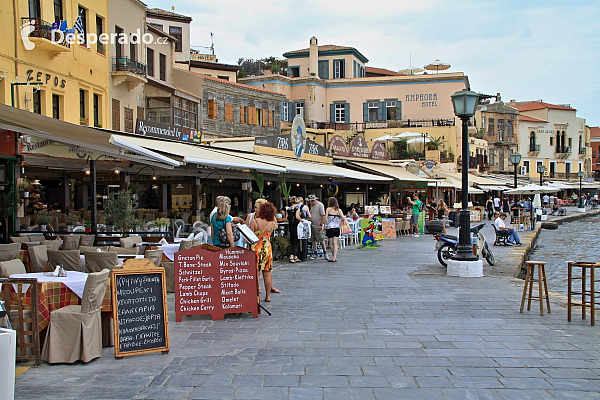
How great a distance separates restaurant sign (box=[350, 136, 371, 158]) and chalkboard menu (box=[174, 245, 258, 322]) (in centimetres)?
1833

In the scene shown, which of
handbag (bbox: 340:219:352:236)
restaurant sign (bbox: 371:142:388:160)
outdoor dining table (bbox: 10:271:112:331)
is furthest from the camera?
restaurant sign (bbox: 371:142:388:160)

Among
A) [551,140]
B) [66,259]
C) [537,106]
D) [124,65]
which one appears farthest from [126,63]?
[537,106]

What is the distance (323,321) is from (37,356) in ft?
10.8

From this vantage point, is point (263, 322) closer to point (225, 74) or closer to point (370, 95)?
point (225, 74)

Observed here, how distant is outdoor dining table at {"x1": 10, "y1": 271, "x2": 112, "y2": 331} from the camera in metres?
5.22

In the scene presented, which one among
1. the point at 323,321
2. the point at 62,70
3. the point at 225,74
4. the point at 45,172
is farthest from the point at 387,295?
the point at 225,74

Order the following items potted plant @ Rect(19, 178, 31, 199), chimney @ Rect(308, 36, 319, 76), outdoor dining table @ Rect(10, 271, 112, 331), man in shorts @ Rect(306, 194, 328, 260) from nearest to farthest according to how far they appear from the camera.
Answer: outdoor dining table @ Rect(10, 271, 112, 331)
potted plant @ Rect(19, 178, 31, 199)
man in shorts @ Rect(306, 194, 328, 260)
chimney @ Rect(308, 36, 319, 76)

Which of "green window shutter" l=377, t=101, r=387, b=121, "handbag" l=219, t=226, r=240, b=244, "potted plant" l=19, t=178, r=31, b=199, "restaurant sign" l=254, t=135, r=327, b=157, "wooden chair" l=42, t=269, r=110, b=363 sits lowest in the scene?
"wooden chair" l=42, t=269, r=110, b=363

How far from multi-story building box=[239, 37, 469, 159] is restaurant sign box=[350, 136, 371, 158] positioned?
591 inches

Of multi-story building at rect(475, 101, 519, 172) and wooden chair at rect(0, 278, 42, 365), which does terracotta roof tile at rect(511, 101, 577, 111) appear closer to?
multi-story building at rect(475, 101, 519, 172)

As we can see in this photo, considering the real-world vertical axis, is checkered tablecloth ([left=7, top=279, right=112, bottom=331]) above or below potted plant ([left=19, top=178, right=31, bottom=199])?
below

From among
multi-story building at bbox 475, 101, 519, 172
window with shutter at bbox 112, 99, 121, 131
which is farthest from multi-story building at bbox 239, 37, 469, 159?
window with shutter at bbox 112, 99, 121, 131

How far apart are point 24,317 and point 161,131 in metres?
10.0

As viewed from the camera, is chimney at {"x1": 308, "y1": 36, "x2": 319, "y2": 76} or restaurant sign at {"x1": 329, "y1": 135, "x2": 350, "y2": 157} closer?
restaurant sign at {"x1": 329, "y1": 135, "x2": 350, "y2": 157}
